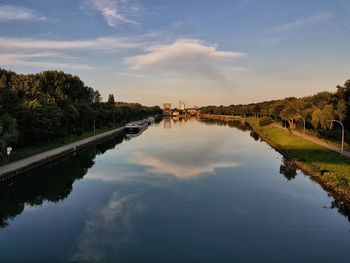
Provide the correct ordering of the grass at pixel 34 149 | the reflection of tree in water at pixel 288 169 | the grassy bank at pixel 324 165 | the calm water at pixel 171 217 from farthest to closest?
the grass at pixel 34 149 → the reflection of tree in water at pixel 288 169 → the grassy bank at pixel 324 165 → the calm water at pixel 171 217

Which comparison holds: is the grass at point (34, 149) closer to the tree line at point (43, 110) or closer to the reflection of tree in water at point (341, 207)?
the tree line at point (43, 110)

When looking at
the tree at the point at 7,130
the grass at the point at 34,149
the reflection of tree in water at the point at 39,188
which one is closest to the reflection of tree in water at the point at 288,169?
the reflection of tree in water at the point at 39,188

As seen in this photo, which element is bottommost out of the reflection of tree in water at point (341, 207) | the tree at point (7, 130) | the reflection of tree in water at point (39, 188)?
the reflection of tree in water at point (39, 188)

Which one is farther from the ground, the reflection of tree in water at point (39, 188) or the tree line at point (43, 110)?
the tree line at point (43, 110)

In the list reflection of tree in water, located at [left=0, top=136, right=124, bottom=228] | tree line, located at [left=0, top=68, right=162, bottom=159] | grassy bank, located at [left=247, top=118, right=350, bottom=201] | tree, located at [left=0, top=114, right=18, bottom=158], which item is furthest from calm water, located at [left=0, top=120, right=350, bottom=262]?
tree line, located at [left=0, top=68, right=162, bottom=159]

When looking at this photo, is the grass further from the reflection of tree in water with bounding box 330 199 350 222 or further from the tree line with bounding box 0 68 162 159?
A: the reflection of tree in water with bounding box 330 199 350 222

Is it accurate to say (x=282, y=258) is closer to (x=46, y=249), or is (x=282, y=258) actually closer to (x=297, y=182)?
(x=46, y=249)
